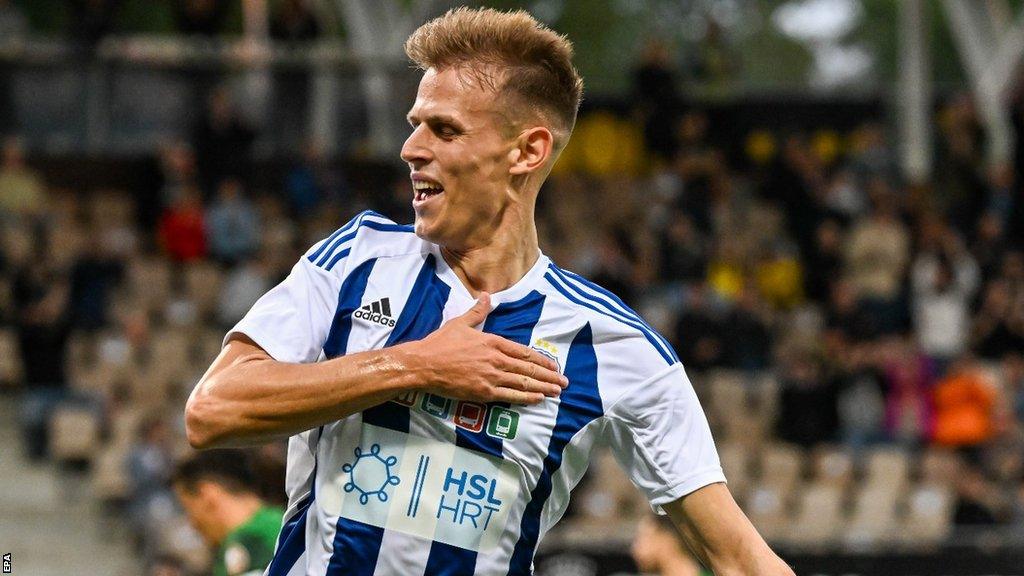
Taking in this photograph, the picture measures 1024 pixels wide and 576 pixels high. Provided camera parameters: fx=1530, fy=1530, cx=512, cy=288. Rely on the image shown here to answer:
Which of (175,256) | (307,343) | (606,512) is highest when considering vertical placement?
(307,343)

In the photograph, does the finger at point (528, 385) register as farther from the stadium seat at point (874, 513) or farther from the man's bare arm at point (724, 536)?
the stadium seat at point (874, 513)

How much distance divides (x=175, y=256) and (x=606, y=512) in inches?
206

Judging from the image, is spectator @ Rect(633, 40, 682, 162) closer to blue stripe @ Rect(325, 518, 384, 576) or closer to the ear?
the ear

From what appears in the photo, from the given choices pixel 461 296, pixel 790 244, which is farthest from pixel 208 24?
pixel 461 296

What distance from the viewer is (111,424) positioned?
13.8 m

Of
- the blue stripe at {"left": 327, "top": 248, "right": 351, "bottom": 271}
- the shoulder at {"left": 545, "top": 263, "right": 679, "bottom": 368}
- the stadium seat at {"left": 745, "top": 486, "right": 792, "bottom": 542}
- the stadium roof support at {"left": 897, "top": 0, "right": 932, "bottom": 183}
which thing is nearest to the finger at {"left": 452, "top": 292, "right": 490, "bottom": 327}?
the shoulder at {"left": 545, "top": 263, "right": 679, "bottom": 368}

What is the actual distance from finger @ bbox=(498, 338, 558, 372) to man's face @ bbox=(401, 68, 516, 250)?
12.0 inches

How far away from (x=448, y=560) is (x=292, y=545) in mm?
350

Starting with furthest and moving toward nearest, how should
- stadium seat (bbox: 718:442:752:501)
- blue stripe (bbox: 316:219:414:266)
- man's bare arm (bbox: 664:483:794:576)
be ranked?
stadium seat (bbox: 718:442:752:501) < blue stripe (bbox: 316:219:414:266) < man's bare arm (bbox: 664:483:794:576)

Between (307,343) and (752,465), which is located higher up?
(307,343)

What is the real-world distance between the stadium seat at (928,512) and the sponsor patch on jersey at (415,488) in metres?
11.2

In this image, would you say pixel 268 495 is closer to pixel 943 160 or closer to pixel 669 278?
pixel 669 278

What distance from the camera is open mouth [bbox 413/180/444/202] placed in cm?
335

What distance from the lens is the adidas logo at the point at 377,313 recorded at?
3318 mm
